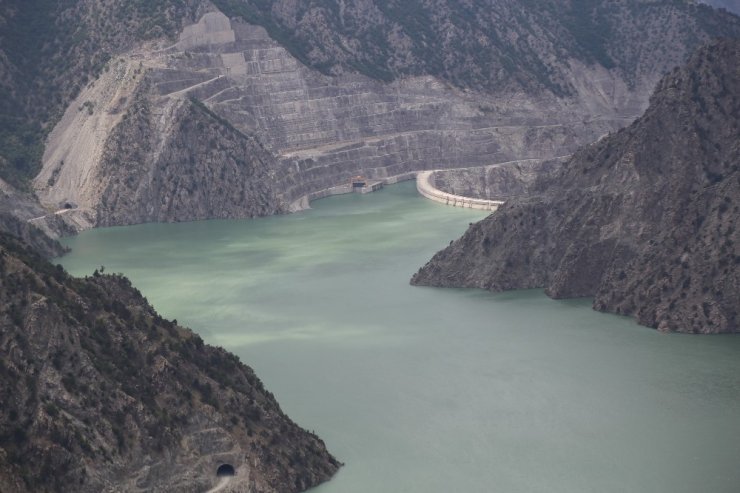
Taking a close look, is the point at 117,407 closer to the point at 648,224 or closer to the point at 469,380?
the point at 469,380

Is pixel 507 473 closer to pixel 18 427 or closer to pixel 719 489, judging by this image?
pixel 719 489

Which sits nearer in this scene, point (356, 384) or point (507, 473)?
point (507, 473)

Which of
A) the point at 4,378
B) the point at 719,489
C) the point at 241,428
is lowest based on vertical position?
the point at 719,489

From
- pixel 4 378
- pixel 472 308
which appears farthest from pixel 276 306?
pixel 4 378

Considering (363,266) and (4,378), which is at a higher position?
(4,378)

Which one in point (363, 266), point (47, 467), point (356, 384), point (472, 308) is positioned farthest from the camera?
point (363, 266)

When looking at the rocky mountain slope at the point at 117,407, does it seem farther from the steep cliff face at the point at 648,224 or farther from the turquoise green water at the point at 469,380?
the steep cliff face at the point at 648,224

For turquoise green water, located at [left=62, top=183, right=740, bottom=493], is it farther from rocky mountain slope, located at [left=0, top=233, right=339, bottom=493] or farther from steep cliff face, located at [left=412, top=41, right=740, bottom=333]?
rocky mountain slope, located at [left=0, top=233, right=339, bottom=493]

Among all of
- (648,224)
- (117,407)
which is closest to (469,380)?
(648,224)
